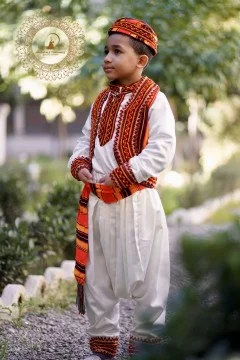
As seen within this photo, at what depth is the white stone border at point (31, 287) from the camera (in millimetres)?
5543

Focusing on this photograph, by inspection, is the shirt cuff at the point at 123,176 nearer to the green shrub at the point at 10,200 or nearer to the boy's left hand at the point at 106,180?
the boy's left hand at the point at 106,180

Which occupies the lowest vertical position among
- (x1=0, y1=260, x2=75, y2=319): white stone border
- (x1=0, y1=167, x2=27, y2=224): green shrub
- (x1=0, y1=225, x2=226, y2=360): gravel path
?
(x1=0, y1=225, x2=226, y2=360): gravel path

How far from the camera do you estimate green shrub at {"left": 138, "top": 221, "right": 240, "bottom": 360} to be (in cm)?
225

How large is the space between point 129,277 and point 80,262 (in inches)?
10.4

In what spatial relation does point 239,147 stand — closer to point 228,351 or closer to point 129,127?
point 129,127

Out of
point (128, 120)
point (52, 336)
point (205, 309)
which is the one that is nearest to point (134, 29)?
point (128, 120)

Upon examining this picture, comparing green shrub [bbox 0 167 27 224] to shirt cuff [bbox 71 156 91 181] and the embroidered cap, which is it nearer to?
shirt cuff [bbox 71 156 91 181]

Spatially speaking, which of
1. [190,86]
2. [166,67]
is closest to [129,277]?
[166,67]

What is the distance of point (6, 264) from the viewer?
625cm

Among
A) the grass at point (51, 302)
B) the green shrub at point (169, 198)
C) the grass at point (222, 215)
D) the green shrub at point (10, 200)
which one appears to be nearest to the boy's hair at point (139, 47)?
the grass at point (51, 302)

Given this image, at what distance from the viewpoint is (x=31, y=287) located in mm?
6094

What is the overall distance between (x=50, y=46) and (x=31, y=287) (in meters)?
1.61

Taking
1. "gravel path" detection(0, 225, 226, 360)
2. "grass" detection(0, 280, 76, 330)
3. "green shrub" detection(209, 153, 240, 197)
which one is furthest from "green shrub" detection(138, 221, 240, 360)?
"green shrub" detection(209, 153, 240, 197)

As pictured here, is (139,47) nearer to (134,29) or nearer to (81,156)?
(134,29)
